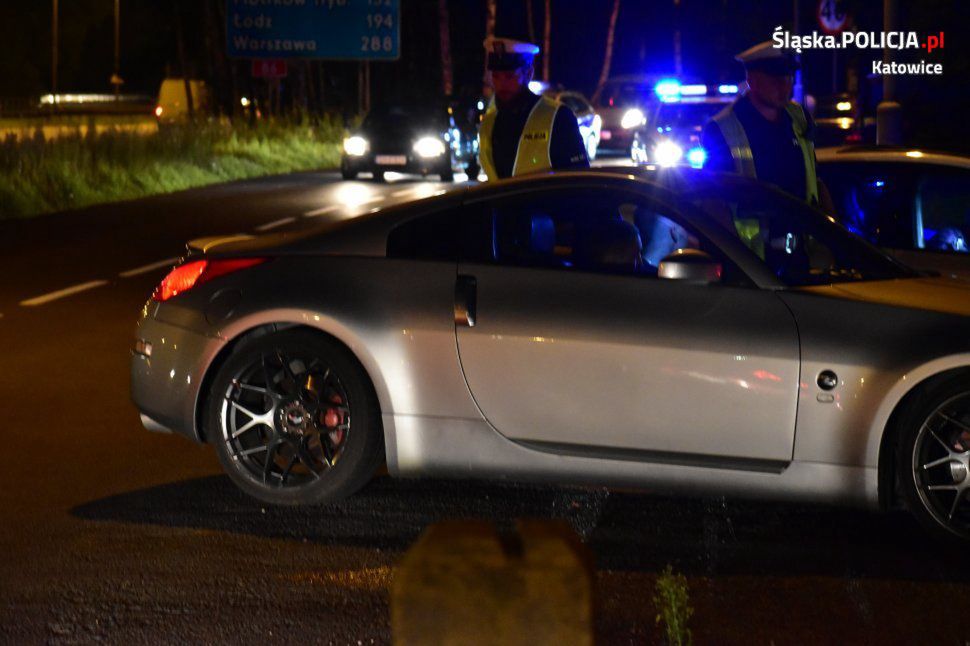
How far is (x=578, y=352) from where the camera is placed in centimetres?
631

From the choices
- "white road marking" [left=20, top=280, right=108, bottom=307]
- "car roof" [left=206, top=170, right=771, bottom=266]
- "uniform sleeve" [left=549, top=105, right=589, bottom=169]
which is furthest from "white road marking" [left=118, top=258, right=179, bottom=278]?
"car roof" [left=206, top=170, right=771, bottom=266]

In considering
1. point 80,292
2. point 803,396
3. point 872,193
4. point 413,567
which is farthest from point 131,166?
point 413,567

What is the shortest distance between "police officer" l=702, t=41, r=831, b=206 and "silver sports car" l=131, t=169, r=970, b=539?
157cm

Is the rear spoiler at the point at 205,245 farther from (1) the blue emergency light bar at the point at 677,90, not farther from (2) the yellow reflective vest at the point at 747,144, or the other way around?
(1) the blue emergency light bar at the point at 677,90

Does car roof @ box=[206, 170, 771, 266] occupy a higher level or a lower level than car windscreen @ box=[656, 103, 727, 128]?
higher

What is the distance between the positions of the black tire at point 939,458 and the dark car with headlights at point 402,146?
27038mm

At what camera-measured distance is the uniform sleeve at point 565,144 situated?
9258mm

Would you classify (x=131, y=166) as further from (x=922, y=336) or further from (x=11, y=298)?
(x=922, y=336)

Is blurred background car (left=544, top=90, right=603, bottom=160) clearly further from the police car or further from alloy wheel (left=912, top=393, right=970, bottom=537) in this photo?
alloy wheel (left=912, top=393, right=970, bottom=537)

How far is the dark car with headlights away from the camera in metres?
32.8

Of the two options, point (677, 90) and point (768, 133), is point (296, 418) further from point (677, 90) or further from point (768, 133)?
point (677, 90)

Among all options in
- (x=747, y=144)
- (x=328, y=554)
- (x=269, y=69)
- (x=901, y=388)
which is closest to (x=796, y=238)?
(x=901, y=388)

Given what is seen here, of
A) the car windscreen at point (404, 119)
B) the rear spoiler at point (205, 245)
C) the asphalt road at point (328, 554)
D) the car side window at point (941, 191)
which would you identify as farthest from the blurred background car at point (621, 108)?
the asphalt road at point (328, 554)

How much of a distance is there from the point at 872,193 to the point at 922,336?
297cm
